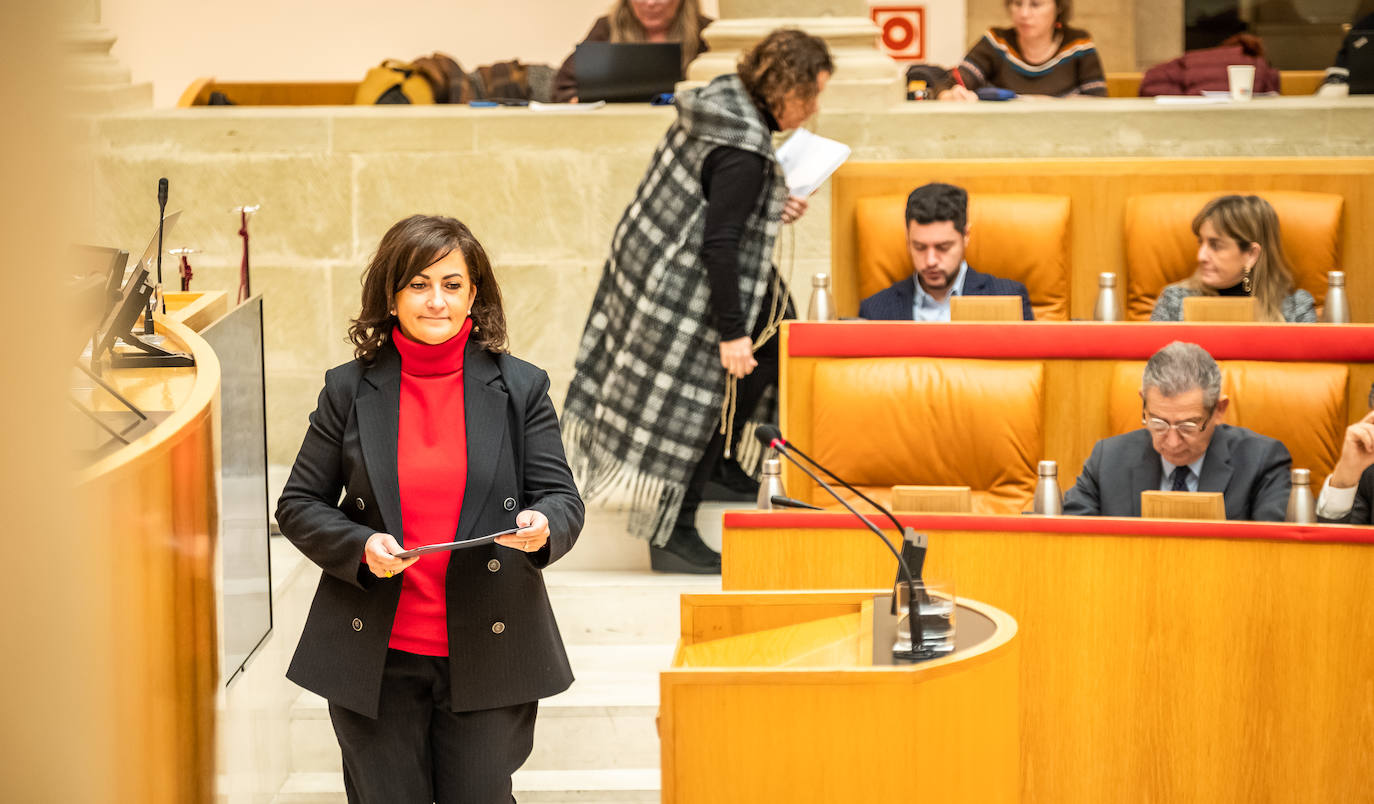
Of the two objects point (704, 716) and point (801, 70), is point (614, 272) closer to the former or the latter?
point (801, 70)

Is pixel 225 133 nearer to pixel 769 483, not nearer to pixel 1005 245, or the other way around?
pixel 1005 245

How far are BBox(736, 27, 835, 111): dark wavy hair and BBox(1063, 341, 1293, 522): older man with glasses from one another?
42.6 inches

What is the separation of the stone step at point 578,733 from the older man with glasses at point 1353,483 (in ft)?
4.68

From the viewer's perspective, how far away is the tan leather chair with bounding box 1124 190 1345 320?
414cm

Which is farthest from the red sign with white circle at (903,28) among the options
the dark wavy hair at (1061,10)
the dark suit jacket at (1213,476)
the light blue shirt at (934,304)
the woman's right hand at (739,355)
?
the dark suit jacket at (1213,476)

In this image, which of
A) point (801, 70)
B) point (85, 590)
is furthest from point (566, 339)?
point (85, 590)

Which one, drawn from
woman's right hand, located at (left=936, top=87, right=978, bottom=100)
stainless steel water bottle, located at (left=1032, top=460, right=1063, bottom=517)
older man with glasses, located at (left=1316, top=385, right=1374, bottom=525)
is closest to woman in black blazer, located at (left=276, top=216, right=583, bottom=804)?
stainless steel water bottle, located at (left=1032, top=460, right=1063, bottom=517)

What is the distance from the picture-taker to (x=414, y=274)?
190cm

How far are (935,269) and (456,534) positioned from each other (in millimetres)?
2301

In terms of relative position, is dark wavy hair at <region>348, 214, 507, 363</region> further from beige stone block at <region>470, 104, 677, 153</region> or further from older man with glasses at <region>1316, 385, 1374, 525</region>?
beige stone block at <region>470, 104, 677, 153</region>

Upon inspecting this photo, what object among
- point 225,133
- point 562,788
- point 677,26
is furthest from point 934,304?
point 225,133

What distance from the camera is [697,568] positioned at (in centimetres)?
380

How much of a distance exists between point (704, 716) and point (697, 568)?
6.45 feet

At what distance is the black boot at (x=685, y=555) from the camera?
3.80 m
